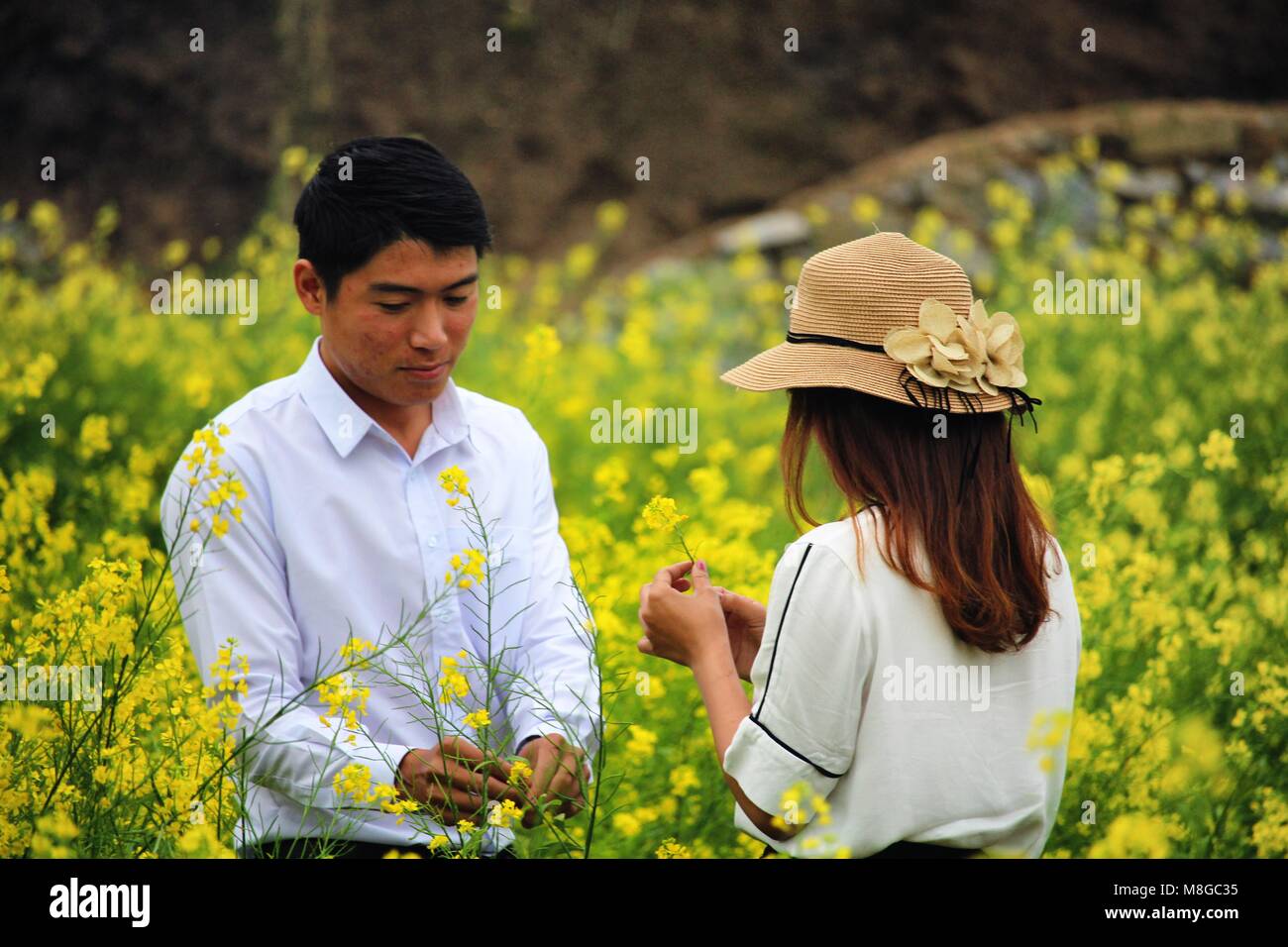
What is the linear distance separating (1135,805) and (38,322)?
463 centimetres

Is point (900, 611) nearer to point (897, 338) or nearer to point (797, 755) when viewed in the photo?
point (797, 755)

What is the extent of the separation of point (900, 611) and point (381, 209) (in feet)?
3.68

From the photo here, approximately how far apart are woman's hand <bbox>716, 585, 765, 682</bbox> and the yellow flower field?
0.56ft

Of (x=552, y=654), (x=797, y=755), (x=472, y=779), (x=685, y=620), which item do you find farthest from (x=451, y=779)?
(x=797, y=755)

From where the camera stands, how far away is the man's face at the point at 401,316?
2316 mm

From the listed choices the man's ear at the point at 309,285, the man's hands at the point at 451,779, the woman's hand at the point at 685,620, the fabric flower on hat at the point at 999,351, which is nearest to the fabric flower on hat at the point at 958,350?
the fabric flower on hat at the point at 999,351

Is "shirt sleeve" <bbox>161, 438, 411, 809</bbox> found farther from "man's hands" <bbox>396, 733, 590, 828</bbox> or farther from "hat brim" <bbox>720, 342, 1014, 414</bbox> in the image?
"hat brim" <bbox>720, 342, 1014, 414</bbox>

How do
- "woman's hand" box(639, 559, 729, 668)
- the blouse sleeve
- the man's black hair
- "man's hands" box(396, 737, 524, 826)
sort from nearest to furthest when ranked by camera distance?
the blouse sleeve < "woman's hand" box(639, 559, 729, 668) < "man's hands" box(396, 737, 524, 826) < the man's black hair

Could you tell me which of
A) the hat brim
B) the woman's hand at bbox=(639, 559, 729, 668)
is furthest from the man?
the hat brim

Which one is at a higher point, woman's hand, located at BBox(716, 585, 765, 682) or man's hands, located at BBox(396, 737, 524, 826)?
woman's hand, located at BBox(716, 585, 765, 682)

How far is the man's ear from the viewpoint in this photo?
238 cm

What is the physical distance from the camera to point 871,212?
7.54 metres

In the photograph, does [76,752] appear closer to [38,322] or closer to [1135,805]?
[1135,805]

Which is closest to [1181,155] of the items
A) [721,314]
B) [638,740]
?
[721,314]
